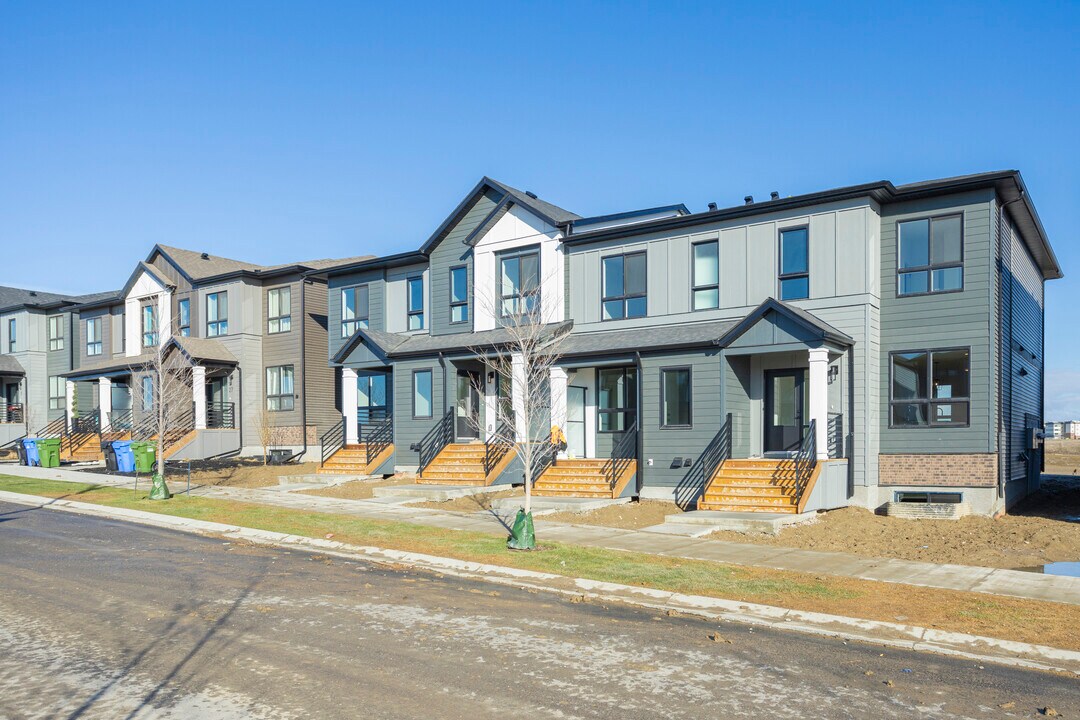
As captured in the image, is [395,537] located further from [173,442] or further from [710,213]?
[173,442]

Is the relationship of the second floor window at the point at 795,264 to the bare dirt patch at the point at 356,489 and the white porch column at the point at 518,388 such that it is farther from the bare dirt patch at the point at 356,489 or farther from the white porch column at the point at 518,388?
the bare dirt patch at the point at 356,489

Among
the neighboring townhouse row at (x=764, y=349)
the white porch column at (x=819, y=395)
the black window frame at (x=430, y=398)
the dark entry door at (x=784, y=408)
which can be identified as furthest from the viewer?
the black window frame at (x=430, y=398)

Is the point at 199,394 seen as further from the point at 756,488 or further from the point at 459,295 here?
the point at 756,488

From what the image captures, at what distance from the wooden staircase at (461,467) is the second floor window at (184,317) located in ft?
55.5

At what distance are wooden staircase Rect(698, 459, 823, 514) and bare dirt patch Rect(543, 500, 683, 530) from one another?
113 cm

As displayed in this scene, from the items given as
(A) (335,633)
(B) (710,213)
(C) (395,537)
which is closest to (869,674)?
(A) (335,633)

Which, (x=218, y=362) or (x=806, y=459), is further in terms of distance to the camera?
(x=218, y=362)

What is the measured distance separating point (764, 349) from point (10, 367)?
139 feet

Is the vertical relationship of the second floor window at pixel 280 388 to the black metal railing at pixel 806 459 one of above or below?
above

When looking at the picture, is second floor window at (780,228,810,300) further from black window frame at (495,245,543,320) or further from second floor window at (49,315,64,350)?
second floor window at (49,315,64,350)

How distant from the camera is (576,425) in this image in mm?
25047

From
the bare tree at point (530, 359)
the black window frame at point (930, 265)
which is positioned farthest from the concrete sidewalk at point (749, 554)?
the black window frame at point (930, 265)

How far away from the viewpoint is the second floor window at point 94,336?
42719mm

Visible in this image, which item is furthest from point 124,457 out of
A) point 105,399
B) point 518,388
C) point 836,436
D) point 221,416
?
point 836,436
